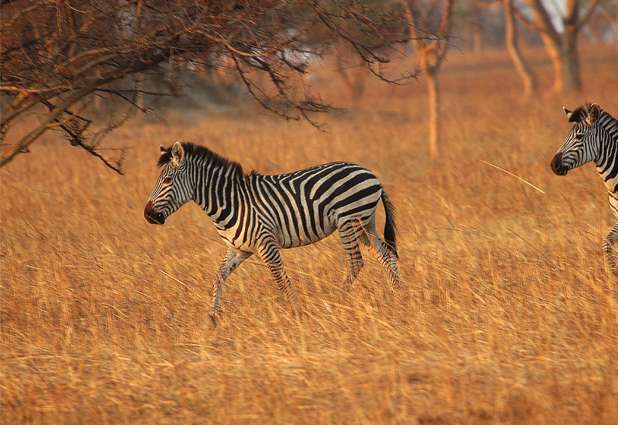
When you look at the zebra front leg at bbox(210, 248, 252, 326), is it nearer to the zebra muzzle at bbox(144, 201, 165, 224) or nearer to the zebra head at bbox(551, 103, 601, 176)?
the zebra muzzle at bbox(144, 201, 165, 224)

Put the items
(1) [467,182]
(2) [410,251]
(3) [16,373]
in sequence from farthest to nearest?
(1) [467,182] < (2) [410,251] < (3) [16,373]

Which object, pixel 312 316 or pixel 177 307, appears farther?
pixel 177 307

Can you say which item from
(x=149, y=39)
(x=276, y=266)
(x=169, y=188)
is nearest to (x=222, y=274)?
(x=276, y=266)

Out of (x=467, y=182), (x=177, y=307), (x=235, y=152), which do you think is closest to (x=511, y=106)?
(x=235, y=152)

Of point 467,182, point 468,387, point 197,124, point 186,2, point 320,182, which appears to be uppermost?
point 197,124

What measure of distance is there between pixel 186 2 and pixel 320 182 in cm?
195

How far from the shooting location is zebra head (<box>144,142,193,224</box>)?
24.6ft

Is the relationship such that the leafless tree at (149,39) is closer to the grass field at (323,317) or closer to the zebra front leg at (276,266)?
the zebra front leg at (276,266)

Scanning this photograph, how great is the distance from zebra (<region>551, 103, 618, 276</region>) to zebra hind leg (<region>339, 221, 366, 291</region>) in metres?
1.96

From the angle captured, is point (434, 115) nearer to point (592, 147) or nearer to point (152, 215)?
point (592, 147)

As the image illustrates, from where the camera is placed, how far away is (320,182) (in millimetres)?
8055

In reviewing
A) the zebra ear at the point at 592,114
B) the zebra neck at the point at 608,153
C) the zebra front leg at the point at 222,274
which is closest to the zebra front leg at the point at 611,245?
the zebra neck at the point at 608,153

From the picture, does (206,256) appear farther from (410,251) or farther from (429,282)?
(429,282)

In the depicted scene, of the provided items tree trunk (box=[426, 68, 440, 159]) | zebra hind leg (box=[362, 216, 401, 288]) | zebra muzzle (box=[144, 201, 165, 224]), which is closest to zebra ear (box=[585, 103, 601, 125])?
zebra hind leg (box=[362, 216, 401, 288])
